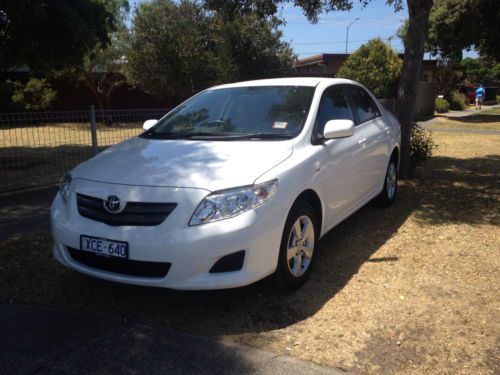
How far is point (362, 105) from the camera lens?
18.9 ft

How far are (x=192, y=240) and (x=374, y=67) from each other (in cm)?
1969

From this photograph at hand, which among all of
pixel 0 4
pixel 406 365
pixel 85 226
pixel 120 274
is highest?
pixel 0 4

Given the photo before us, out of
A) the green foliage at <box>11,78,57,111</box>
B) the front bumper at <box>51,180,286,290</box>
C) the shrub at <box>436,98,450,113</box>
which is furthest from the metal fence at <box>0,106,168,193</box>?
the shrub at <box>436,98,450,113</box>

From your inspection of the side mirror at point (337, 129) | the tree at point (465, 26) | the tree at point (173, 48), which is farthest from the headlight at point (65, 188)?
the tree at point (465, 26)

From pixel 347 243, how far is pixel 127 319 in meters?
2.45

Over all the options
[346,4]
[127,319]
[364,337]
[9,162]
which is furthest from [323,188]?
[9,162]

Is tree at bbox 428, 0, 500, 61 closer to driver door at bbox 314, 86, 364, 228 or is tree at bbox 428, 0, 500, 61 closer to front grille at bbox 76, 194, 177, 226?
driver door at bbox 314, 86, 364, 228

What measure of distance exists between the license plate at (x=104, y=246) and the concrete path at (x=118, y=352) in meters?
0.51

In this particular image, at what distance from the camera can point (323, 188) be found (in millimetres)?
4156

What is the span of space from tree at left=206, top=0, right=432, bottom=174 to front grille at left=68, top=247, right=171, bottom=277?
5.74 metres

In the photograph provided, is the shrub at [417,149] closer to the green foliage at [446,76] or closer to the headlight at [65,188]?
the headlight at [65,188]

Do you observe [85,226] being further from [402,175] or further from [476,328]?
[402,175]

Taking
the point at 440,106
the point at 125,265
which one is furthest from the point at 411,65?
the point at 440,106

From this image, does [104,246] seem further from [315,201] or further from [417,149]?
[417,149]
